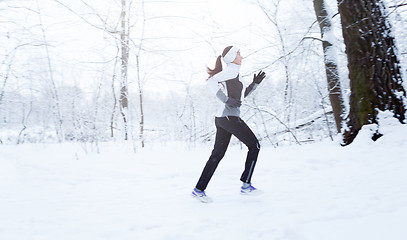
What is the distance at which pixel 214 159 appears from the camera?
303cm

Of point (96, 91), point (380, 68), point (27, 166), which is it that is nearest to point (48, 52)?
point (96, 91)

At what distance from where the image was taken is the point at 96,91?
30.8 feet

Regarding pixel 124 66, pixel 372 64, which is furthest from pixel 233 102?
pixel 124 66

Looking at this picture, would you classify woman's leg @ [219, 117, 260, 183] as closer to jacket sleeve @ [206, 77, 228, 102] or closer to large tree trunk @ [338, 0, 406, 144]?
jacket sleeve @ [206, 77, 228, 102]

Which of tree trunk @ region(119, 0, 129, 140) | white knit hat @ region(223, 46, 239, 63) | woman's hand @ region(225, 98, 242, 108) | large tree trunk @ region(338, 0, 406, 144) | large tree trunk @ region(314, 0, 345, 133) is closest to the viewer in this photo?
woman's hand @ region(225, 98, 242, 108)

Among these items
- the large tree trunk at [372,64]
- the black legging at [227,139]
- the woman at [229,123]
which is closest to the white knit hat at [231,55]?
the woman at [229,123]

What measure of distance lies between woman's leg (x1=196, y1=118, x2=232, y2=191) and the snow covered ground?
26cm

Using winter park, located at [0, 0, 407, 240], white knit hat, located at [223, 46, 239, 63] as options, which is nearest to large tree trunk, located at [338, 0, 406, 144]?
winter park, located at [0, 0, 407, 240]

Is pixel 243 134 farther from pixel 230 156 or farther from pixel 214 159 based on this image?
pixel 230 156

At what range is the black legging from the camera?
2965 mm

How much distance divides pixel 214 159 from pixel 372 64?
3271 millimetres

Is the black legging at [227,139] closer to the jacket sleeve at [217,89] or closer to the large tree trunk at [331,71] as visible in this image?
the jacket sleeve at [217,89]

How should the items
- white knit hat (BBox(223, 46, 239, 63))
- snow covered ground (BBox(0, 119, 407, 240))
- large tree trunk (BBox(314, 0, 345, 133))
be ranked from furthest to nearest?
large tree trunk (BBox(314, 0, 345, 133)) → white knit hat (BBox(223, 46, 239, 63)) → snow covered ground (BBox(0, 119, 407, 240))

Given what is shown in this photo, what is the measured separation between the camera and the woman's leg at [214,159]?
300cm
